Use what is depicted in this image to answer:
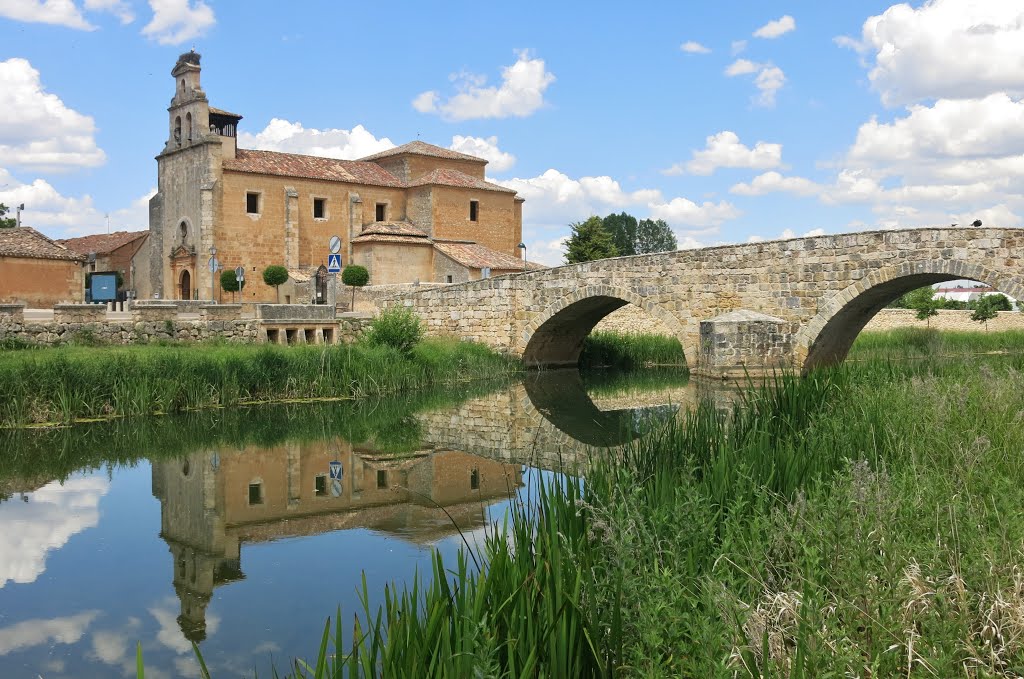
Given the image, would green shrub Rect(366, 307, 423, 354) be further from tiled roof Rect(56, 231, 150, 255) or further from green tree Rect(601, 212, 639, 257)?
green tree Rect(601, 212, 639, 257)

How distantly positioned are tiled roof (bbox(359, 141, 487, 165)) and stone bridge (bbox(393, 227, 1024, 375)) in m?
15.8

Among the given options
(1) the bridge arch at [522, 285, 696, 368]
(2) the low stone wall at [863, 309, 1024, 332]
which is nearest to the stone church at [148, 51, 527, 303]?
(1) the bridge arch at [522, 285, 696, 368]

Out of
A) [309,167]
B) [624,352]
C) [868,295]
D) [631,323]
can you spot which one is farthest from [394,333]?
[309,167]

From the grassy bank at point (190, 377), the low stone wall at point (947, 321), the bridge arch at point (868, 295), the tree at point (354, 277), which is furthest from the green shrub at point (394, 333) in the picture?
the low stone wall at point (947, 321)

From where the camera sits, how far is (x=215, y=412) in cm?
1491

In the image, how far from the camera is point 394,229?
112 ft

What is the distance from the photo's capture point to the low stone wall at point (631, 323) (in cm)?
2856

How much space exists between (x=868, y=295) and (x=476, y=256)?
1874cm

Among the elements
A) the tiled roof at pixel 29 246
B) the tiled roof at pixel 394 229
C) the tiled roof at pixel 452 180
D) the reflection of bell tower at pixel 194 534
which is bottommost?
the reflection of bell tower at pixel 194 534

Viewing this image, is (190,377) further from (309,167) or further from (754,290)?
(309,167)

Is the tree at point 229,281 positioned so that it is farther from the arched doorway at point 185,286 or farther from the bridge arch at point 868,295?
the bridge arch at point 868,295

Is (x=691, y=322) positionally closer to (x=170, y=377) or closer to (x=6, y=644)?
(x=170, y=377)

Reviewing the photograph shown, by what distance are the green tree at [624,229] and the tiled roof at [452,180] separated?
2907 cm

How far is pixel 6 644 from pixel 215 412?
9399 mm
